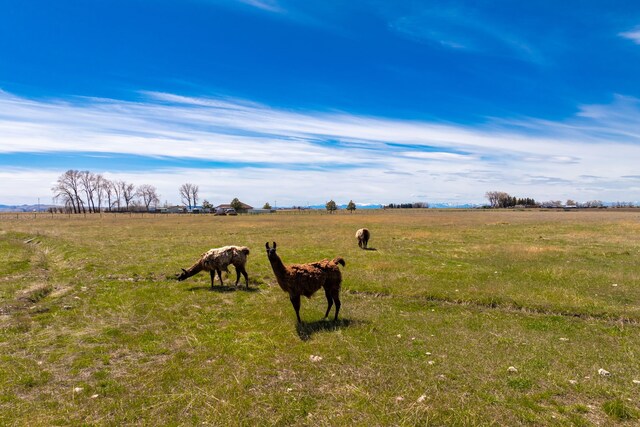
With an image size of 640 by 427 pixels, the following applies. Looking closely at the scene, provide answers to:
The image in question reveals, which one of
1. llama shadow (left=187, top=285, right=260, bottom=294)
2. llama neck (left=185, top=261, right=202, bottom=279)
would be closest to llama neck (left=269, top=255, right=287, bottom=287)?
llama shadow (left=187, top=285, right=260, bottom=294)

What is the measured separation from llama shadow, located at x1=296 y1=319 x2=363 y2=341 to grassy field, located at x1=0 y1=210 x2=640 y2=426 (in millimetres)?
102

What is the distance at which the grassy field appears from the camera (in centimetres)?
727

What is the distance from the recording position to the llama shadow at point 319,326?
11.7 metres

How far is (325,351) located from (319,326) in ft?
7.02

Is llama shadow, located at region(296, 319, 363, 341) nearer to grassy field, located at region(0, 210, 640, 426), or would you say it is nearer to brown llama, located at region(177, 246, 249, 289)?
grassy field, located at region(0, 210, 640, 426)

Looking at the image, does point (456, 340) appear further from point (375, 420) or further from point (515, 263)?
point (515, 263)

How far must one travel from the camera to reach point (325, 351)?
33.6 feet

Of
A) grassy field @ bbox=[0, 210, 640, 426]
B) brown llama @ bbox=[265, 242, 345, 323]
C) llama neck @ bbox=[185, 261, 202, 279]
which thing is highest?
brown llama @ bbox=[265, 242, 345, 323]

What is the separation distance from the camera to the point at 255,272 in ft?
72.7

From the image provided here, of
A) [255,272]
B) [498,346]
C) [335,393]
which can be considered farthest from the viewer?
[255,272]

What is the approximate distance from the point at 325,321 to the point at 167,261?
16703 mm

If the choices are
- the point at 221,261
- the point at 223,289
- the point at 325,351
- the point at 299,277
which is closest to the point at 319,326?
the point at 299,277

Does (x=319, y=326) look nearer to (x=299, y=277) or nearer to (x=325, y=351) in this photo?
(x=299, y=277)

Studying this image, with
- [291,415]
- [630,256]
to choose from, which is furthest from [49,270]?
[630,256]
